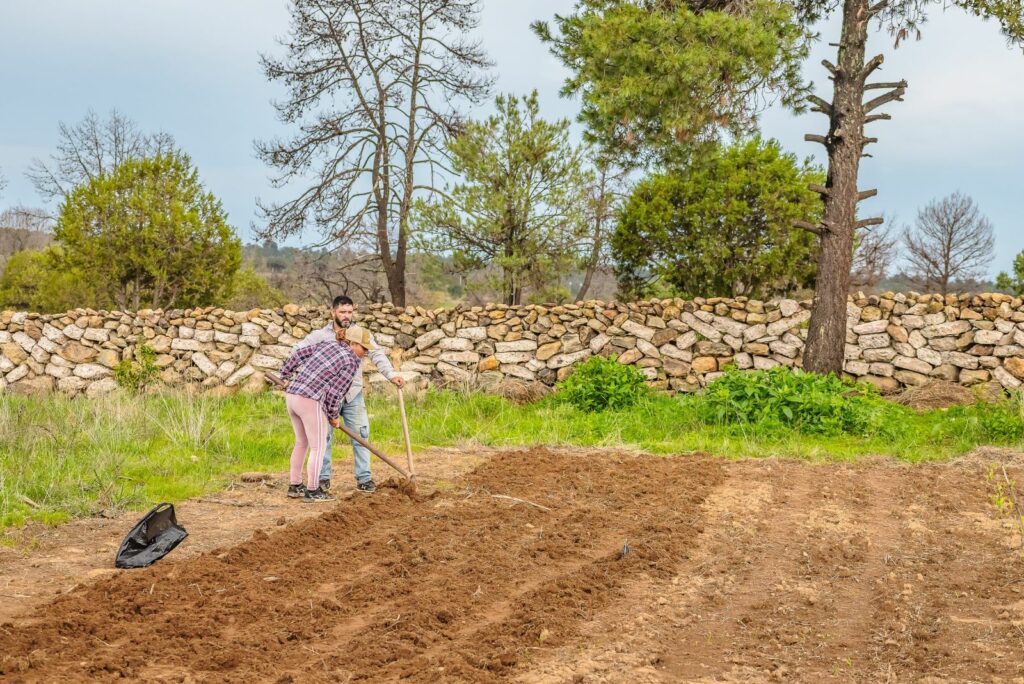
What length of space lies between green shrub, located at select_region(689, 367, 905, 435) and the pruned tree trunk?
1244mm

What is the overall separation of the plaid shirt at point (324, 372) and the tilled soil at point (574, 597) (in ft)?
2.93

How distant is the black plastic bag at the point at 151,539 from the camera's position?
5.66 m

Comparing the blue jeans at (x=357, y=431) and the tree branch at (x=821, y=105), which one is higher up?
the tree branch at (x=821, y=105)

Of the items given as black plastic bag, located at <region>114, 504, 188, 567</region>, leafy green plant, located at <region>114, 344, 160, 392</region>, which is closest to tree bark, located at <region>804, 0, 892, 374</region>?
black plastic bag, located at <region>114, 504, 188, 567</region>

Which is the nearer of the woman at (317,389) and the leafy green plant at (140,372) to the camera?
the woman at (317,389)

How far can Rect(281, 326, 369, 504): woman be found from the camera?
711 cm

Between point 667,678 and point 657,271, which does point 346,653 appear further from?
point 657,271

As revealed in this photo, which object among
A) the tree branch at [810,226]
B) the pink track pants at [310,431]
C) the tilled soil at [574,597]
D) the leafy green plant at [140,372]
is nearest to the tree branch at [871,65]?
the tree branch at [810,226]

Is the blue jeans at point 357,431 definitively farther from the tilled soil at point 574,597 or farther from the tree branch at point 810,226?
the tree branch at point 810,226

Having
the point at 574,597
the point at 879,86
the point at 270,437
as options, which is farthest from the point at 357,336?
the point at 879,86

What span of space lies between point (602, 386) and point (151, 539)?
7.29 meters

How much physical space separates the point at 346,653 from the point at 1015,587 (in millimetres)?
3755

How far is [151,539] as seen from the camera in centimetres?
593

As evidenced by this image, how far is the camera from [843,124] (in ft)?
→ 40.1
